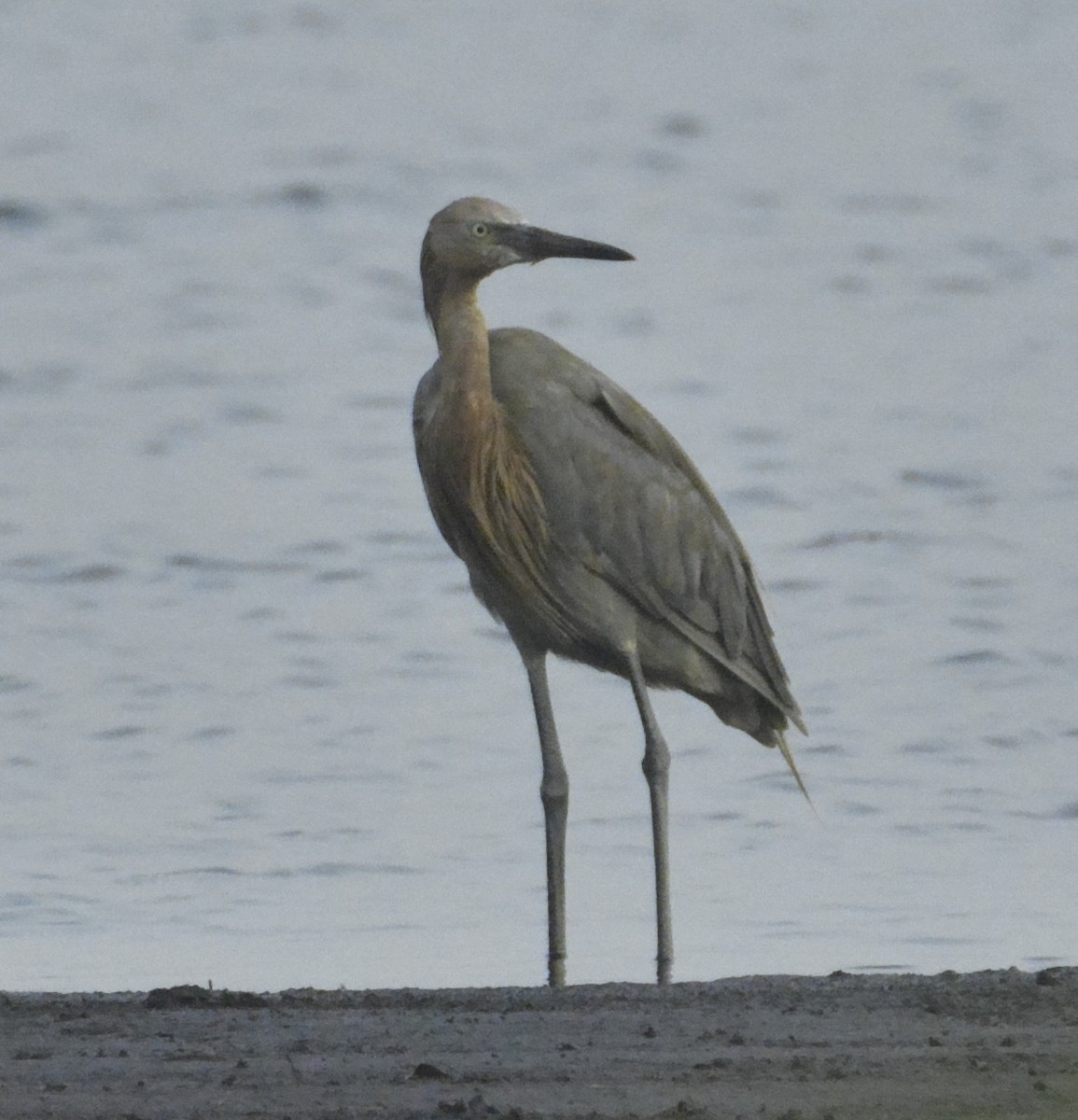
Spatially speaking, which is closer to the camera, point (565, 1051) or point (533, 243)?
point (565, 1051)

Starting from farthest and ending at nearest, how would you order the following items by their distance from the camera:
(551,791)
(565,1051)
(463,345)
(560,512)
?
(551,791), (560,512), (463,345), (565,1051)

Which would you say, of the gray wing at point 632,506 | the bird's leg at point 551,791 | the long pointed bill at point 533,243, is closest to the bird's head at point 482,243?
the long pointed bill at point 533,243

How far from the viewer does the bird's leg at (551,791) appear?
958 centimetres

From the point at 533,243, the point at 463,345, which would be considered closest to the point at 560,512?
the point at 463,345

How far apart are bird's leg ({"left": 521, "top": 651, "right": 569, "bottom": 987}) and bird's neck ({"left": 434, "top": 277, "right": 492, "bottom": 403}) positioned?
0.90m

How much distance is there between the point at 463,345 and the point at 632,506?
2.59 feet

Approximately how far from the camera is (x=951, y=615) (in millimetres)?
14195

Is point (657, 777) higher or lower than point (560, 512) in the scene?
lower

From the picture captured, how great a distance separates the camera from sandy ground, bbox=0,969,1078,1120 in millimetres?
6488

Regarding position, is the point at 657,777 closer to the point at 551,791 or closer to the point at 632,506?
the point at 551,791

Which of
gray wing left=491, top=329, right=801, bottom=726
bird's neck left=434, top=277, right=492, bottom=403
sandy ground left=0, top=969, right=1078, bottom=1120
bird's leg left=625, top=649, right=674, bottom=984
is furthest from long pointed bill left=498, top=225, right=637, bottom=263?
sandy ground left=0, top=969, right=1078, bottom=1120

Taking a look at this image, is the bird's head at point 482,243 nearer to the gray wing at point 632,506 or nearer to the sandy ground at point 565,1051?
the gray wing at point 632,506

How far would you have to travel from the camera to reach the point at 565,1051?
23.0ft

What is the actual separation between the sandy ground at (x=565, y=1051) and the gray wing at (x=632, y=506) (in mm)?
2077
